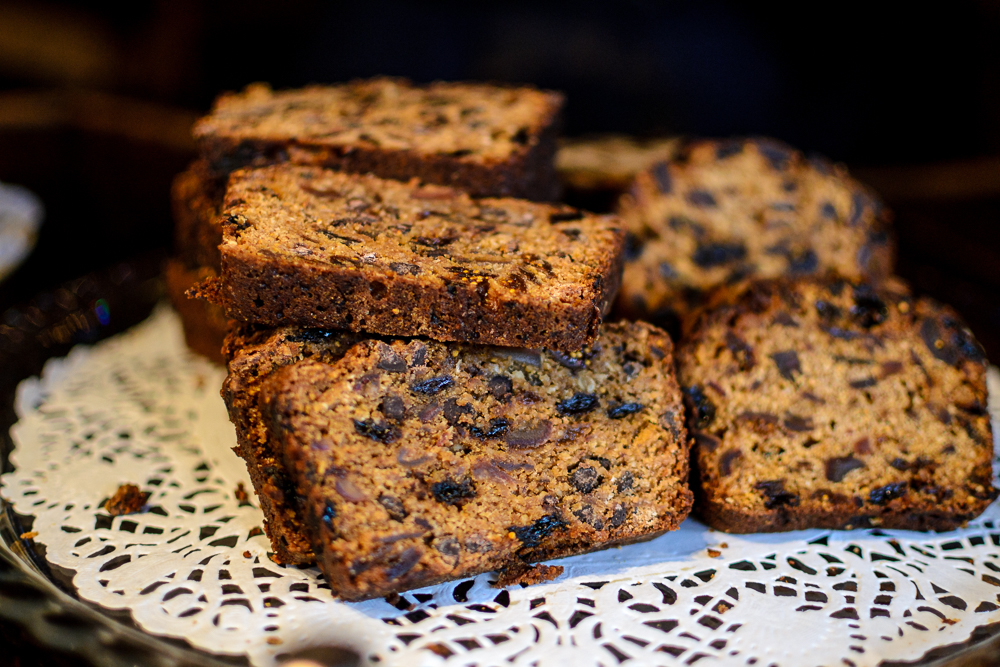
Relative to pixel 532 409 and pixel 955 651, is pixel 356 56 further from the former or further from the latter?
pixel 955 651

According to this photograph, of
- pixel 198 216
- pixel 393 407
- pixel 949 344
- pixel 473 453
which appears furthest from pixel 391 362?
pixel 949 344

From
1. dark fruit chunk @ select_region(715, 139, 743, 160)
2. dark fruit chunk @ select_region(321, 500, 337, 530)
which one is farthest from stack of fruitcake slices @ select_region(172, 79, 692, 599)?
dark fruit chunk @ select_region(715, 139, 743, 160)

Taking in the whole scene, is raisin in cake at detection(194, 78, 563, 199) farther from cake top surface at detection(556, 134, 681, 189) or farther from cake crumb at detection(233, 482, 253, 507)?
cake crumb at detection(233, 482, 253, 507)

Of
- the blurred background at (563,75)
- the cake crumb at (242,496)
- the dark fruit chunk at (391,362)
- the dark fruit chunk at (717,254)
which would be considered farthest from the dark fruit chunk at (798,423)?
the blurred background at (563,75)

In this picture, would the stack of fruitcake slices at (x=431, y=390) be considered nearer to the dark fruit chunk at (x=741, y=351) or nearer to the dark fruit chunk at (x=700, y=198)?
the dark fruit chunk at (x=741, y=351)

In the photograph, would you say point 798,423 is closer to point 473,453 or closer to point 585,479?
point 585,479

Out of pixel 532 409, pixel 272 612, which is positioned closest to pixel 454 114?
pixel 532 409
